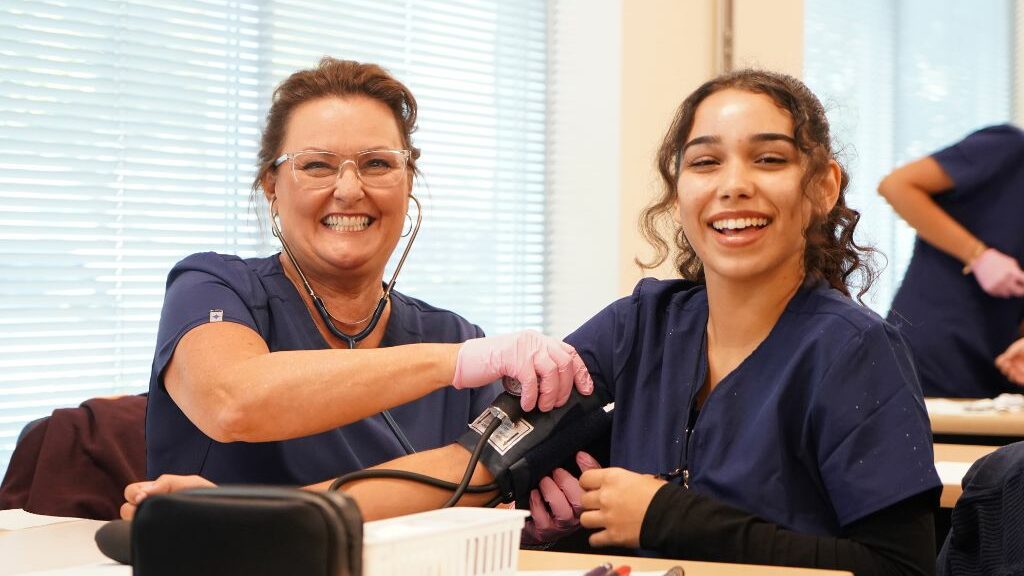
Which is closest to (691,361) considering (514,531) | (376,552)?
(514,531)

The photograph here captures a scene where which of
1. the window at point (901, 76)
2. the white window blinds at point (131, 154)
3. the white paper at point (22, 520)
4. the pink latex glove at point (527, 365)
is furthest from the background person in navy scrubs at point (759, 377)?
the window at point (901, 76)

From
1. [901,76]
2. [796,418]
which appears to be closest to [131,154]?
[796,418]

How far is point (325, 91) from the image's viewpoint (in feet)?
5.49

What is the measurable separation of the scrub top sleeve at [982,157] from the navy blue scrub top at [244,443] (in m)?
1.81

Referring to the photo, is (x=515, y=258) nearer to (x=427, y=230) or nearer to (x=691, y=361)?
(x=427, y=230)

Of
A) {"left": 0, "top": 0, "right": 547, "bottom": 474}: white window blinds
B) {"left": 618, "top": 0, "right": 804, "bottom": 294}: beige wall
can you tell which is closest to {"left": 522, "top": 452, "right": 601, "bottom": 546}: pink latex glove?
{"left": 0, "top": 0, "right": 547, "bottom": 474}: white window blinds

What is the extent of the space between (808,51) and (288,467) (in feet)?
12.8

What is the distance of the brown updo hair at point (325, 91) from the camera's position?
5.51ft

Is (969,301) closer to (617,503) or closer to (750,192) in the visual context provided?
(750,192)

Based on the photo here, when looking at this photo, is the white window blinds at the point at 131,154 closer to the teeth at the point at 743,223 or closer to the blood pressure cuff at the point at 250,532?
the teeth at the point at 743,223

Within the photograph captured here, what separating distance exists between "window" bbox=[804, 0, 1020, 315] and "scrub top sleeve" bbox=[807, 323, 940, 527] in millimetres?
3740

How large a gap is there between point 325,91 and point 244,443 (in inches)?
23.3

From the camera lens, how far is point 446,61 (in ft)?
11.2

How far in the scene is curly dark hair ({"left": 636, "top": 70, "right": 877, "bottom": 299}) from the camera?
1395 mm
